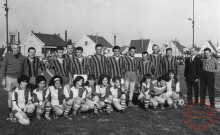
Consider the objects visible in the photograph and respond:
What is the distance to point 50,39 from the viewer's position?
4959 centimetres

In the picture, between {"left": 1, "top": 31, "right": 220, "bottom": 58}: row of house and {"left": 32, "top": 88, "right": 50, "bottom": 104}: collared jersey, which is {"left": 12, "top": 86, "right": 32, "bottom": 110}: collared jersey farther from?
{"left": 1, "top": 31, "right": 220, "bottom": 58}: row of house

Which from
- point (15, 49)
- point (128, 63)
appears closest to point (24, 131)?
point (15, 49)

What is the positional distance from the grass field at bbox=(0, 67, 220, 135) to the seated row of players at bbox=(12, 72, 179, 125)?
0.25 m

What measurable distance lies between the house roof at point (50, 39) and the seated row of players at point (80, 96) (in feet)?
141

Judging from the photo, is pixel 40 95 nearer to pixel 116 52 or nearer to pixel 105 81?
pixel 105 81

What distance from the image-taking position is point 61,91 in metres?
5.75

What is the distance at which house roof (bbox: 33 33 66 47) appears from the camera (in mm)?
47688

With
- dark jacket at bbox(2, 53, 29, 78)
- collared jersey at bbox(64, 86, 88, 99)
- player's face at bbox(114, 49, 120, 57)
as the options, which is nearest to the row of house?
player's face at bbox(114, 49, 120, 57)

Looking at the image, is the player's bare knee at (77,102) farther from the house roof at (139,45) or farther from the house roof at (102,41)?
the house roof at (139,45)

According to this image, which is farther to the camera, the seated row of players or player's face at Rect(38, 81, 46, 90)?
player's face at Rect(38, 81, 46, 90)

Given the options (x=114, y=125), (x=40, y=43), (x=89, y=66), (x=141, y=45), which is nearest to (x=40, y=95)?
(x=89, y=66)

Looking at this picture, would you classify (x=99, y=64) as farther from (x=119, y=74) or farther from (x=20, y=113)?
(x=20, y=113)

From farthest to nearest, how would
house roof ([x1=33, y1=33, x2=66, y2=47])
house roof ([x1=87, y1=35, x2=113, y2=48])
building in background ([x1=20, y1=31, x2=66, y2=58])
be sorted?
1. house roof ([x1=87, y1=35, x2=113, y2=48])
2. house roof ([x1=33, y1=33, x2=66, y2=47])
3. building in background ([x1=20, y1=31, x2=66, y2=58])

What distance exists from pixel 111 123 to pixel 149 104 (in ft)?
6.24
